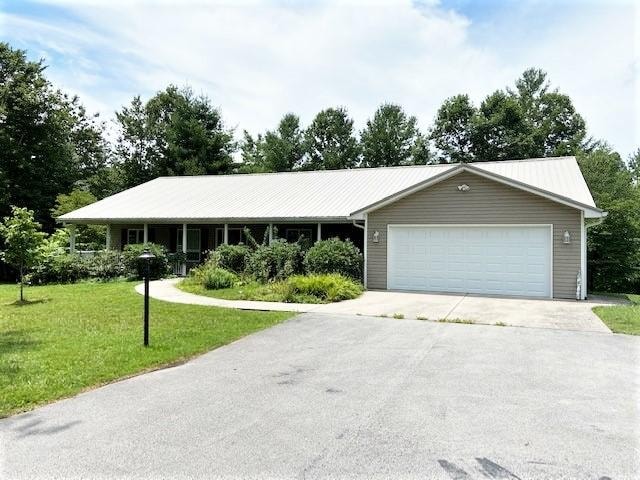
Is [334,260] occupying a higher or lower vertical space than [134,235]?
lower

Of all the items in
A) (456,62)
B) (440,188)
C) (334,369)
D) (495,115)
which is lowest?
(334,369)

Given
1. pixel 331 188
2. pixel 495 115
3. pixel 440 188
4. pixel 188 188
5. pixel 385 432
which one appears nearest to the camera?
pixel 385 432

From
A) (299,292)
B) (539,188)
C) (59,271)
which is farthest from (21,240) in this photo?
(539,188)

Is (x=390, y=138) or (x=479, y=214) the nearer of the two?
(x=479, y=214)

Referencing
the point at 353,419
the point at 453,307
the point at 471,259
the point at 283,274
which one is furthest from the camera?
the point at 283,274

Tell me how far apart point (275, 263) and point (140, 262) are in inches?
243

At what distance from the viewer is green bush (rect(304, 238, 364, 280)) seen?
47.8 feet

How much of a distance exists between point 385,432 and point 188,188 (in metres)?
21.9

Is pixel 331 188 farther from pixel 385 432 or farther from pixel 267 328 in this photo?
pixel 385 432

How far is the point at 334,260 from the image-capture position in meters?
14.5

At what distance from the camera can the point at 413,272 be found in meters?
14.8

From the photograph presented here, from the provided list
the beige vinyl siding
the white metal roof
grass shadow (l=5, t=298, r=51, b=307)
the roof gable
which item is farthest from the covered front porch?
grass shadow (l=5, t=298, r=51, b=307)

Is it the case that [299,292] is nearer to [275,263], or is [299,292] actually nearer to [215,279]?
[275,263]

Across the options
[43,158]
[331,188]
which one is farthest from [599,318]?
[43,158]
